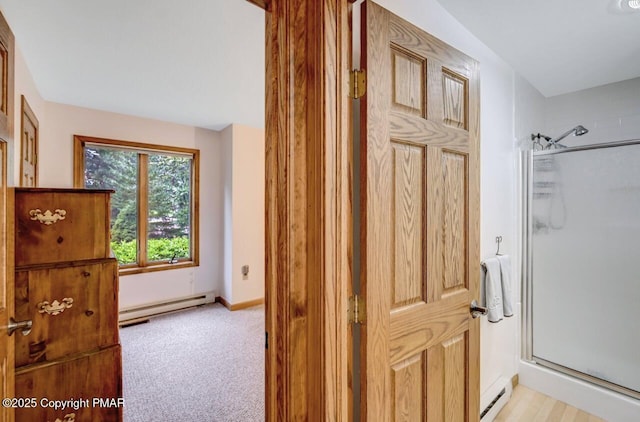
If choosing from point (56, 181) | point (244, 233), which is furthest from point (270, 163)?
point (56, 181)

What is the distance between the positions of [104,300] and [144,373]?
4.09ft

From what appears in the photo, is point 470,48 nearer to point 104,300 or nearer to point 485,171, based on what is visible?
point 485,171

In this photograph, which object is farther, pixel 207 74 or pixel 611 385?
pixel 207 74

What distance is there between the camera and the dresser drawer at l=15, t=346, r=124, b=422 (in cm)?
126

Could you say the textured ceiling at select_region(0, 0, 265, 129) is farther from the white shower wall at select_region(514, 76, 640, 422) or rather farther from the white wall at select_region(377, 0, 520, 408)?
the white shower wall at select_region(514, 76, 640, 422)

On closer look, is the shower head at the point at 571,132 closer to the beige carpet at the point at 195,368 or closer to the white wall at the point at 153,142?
the beige carpet at the point at 195,368

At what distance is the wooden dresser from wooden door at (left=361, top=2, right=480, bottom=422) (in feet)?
4.38

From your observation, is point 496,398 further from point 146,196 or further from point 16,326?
point 146,196

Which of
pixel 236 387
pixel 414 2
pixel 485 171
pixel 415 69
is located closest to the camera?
pixel 415 69

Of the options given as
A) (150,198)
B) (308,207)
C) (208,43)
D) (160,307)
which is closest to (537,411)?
(308,207)

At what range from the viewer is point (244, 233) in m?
3.69

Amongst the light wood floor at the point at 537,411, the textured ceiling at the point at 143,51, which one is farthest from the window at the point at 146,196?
the light wood floor at the point at 537,411

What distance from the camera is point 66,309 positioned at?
1348 mm

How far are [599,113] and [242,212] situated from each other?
3598 millimetres
